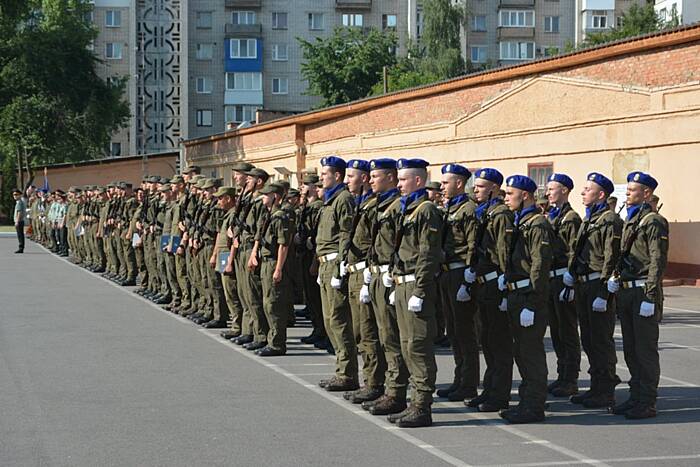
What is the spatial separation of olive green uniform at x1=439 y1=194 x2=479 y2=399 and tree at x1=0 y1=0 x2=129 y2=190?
5456cm

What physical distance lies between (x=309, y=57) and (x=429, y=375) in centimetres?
6641

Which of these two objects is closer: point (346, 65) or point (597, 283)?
point (597, 283)

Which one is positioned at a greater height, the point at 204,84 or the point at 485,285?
the point at 204,84

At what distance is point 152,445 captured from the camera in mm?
7766

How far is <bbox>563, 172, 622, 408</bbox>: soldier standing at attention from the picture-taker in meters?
9.52

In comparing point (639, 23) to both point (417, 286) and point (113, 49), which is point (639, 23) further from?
point (417, 286)

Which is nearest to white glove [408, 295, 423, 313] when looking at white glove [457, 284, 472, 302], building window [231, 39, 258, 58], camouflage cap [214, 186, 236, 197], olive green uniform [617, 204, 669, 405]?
white glove [457, 284, 472, 302]

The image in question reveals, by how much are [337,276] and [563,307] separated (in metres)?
2.07

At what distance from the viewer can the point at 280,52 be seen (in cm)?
8088

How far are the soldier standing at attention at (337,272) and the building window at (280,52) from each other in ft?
232

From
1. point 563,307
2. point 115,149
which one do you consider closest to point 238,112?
point 115,149

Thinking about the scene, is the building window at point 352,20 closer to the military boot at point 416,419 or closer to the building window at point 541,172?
the building window at point 541,172

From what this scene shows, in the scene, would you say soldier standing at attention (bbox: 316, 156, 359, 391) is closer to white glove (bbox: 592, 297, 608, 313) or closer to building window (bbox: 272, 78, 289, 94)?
white glove (bbox: 592, 297, 608, 313)

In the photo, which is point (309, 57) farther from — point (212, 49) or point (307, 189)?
point (307, 189)
